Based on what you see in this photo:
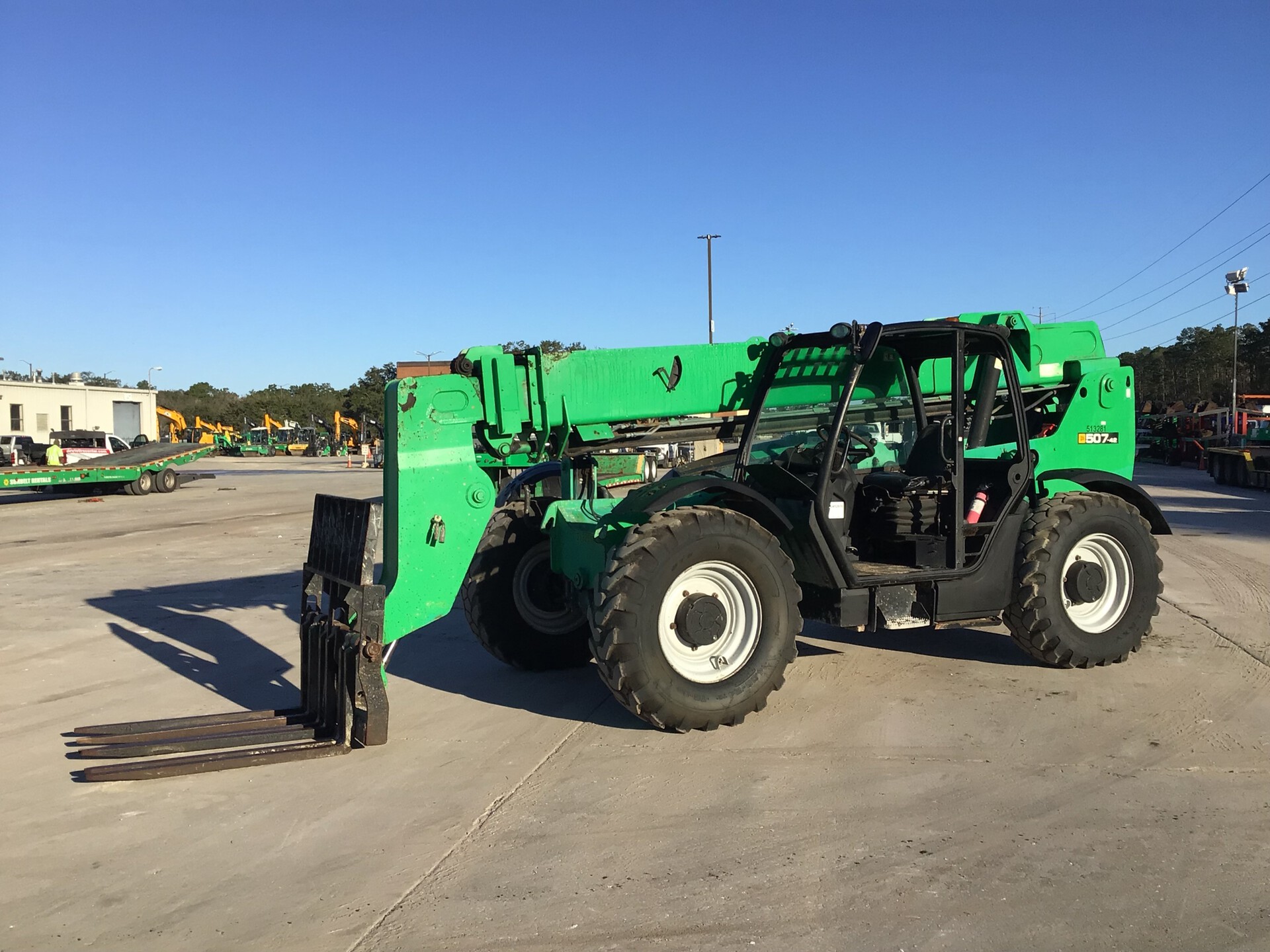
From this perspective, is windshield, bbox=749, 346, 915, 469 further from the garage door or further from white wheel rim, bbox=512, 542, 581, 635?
the garage door

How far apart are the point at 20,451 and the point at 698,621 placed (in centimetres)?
4205

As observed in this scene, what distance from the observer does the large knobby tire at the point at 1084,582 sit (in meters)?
6.73

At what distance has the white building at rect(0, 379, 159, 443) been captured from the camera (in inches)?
2308

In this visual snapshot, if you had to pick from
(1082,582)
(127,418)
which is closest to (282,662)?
(1082,582)

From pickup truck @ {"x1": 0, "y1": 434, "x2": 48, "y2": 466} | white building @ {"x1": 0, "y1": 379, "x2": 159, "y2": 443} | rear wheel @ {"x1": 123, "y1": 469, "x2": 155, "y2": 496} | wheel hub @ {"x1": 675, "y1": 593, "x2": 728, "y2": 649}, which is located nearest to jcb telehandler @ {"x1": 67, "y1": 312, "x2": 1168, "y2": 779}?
wheel hub @ {"x1": 675, "y1": 593, "x2": 728, "y2": 649}

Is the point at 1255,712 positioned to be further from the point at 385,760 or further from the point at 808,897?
the point at 385,760

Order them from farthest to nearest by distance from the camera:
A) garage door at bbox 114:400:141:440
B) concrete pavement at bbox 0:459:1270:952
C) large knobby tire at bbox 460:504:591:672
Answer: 1. garage door at bbox 114:400:141:440
2. large knobby tire at bbox 460:504:591:672
3. concrete pavement at bbox 0:459:1270:952

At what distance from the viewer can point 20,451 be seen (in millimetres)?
39719

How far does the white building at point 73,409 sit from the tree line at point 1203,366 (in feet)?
214

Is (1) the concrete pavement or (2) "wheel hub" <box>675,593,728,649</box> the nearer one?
(1) the concrete pavement

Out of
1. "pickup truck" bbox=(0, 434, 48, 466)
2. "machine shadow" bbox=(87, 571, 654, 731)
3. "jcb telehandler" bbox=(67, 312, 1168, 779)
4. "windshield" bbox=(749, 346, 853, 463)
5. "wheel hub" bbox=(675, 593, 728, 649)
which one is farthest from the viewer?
"pickup truck" bbox=(0, 434, 48, 466)

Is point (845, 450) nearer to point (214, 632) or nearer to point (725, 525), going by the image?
point (725, 525)

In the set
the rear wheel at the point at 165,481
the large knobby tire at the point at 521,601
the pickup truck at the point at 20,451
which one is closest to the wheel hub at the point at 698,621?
the large knobby tire at the point at 521,601

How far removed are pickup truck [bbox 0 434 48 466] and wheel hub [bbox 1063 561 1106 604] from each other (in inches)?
1403
